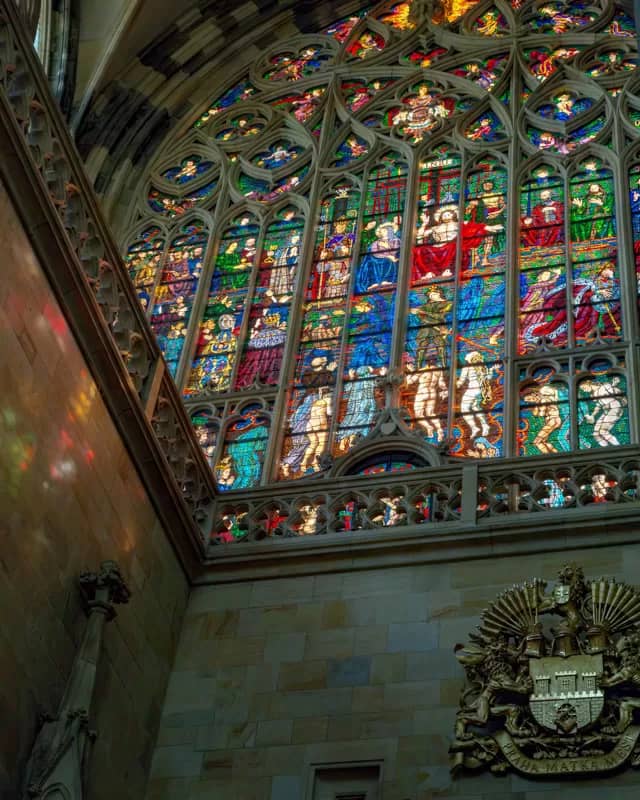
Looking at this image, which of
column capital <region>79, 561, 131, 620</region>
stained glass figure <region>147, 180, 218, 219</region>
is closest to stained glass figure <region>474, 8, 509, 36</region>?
stained glass figure <region>147, 180, 218, 219</region>

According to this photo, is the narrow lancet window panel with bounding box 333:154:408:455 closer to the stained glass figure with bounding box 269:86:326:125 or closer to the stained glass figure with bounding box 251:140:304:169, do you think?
the stained glass figure with bounding box 251:140:304:169

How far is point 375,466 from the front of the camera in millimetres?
13266

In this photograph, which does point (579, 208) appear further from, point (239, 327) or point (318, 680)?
point (318, 680)

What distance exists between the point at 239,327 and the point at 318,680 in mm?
4884

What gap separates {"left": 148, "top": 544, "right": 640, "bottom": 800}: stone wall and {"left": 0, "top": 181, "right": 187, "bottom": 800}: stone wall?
0.39 meters

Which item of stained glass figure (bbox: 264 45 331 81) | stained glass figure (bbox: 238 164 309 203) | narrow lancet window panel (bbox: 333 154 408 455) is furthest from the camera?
stained glass figure (bbox: 264 45 331 81)

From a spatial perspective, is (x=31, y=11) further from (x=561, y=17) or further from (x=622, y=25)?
(x=622, y=25)

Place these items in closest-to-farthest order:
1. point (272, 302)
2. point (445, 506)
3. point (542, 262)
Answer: point (445, 506) → point (542, 262) → point (272, 302)

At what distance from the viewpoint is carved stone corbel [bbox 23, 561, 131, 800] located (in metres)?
9.19

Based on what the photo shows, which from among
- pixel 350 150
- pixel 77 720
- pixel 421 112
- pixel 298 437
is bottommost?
pixel 77 720

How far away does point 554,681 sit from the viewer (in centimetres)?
1039

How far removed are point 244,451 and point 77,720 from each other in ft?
15.2

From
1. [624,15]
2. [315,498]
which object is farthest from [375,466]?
[624,15]

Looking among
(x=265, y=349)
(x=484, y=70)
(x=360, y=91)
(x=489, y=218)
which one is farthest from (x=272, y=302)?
(x=484, y=70)
